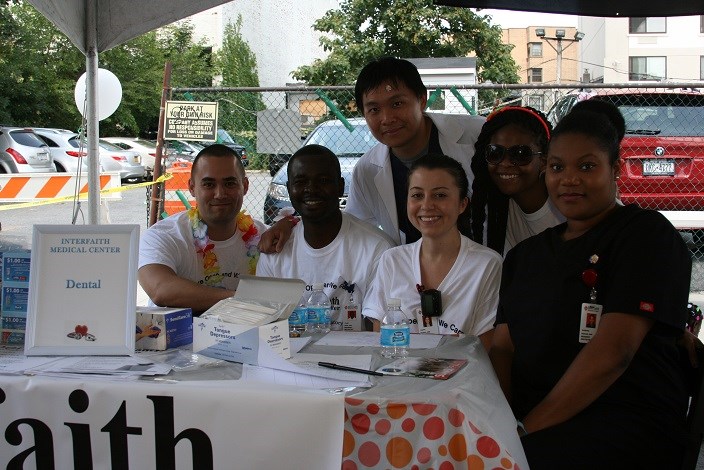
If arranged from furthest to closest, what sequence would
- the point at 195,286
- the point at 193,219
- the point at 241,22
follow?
the point at 241,22 < the point at 193,219 < the point at 195,286

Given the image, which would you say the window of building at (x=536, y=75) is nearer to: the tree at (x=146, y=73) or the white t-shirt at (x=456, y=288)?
the tree at (x=146, y=73)

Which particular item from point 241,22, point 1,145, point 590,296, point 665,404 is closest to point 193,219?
point 590,296

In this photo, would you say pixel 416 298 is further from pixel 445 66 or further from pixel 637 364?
pixel 445 66

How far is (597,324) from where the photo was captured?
2.39 metres

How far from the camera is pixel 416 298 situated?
2.98m

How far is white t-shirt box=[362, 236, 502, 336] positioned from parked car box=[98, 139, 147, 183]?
17989mm

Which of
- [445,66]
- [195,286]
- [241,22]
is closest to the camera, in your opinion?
[195,286]

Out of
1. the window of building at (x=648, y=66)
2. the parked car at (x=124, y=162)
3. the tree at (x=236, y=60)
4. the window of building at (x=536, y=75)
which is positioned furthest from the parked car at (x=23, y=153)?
the window of building at (x=536, y=75)

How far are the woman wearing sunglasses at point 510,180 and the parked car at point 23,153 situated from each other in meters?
15.3

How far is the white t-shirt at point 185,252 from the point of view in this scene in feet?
11.2

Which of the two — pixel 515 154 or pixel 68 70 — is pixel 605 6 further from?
pixel 68 70

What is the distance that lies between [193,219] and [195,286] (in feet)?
1.64

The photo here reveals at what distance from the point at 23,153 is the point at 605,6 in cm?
1557

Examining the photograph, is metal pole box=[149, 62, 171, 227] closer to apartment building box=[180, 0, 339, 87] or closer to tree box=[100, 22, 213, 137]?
tree box=[100, 22, 213, 137]
